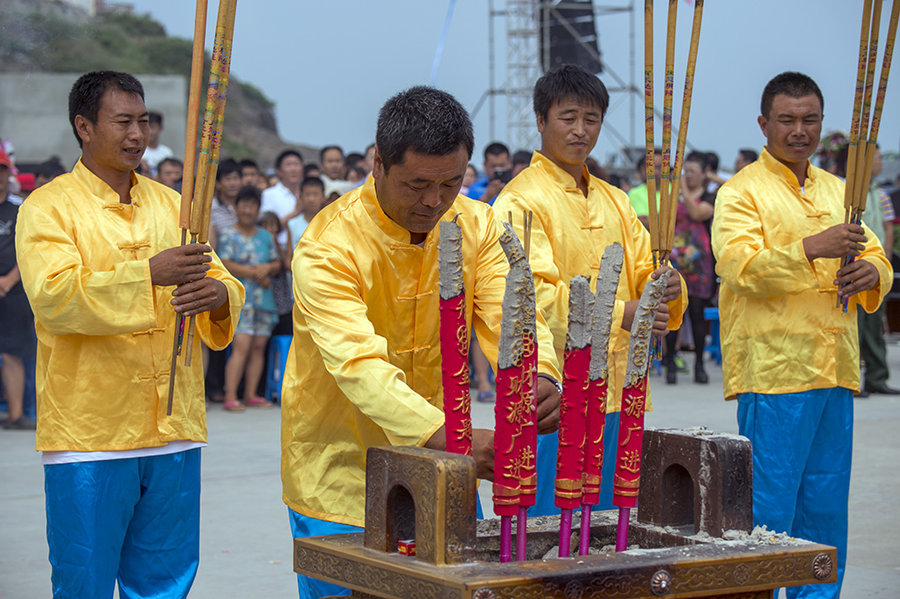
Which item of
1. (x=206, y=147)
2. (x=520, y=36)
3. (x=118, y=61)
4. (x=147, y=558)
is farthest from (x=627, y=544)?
(x=118, y=61)

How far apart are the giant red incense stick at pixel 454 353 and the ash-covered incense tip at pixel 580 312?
0.19 meters

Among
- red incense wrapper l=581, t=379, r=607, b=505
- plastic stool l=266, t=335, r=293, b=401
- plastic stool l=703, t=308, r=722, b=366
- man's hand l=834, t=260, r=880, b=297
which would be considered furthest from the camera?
plastic stool l=703, t=308, r=722, b=366

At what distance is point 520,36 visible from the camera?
1741cm

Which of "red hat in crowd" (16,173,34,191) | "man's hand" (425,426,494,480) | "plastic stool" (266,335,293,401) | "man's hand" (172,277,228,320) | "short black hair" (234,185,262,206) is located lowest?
"plastic stool" (266,335,293,401)

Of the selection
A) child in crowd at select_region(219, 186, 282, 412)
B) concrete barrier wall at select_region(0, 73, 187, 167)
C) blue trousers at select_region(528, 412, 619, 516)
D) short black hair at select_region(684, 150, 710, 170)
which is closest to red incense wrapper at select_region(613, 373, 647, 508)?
blue trousers at select_region(528, 412, 619, 516)

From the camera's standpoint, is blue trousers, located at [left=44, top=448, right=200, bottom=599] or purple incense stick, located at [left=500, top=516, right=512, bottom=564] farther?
blue trousers, located at [left=44, top=448, right=200, bottom=599]

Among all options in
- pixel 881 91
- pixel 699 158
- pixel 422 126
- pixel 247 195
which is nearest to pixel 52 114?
Answer: pixel 247 195

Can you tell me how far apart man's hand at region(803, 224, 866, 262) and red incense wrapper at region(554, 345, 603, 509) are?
1.79 meters

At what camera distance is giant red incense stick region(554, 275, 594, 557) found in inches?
75.5

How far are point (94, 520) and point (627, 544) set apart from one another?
1.52 meters

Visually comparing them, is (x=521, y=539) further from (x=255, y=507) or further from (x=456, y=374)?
(x=255, y=507)

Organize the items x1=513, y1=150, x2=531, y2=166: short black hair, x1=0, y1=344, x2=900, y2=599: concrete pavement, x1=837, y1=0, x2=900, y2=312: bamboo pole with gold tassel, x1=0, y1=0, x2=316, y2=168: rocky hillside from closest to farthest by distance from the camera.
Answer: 1. x1=837, y1=0, x2=900, y2=312: bamboo pole with gold tassel
2. x1=0, y1=344, x2=900, y2=599: concrete pavement
3. x1=513, y1=150, x2=531, y2=166: short black hair
4. x1=0, y1=0, x2=316, y2=168: rocky hillside

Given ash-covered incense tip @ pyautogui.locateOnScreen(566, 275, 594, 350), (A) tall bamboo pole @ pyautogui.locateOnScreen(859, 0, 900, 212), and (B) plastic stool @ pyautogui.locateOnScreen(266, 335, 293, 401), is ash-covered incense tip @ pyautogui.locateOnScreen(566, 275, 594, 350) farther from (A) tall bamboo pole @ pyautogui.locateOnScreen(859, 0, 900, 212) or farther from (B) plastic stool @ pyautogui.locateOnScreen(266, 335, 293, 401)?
(B) plastic stool @ pyautogui.locateOnScreen(266, 335, 293, 401)

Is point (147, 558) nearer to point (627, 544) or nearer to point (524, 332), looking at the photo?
point (627, 544)
